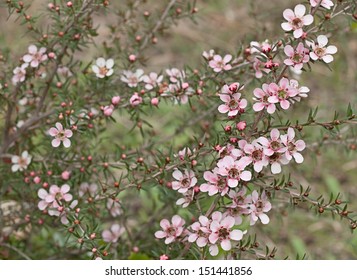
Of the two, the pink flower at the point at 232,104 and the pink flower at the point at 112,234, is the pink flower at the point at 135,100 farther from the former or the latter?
the pink flower at the point at 112,234

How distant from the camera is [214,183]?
2586 mm

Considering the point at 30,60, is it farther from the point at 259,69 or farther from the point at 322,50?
the point at 322,50

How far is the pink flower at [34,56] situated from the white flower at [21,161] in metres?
0.52

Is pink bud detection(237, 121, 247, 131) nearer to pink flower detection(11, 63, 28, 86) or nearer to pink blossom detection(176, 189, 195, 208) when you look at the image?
pink blossom detection(176, 189, 195, 208)

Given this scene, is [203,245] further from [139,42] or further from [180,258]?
[139,42]

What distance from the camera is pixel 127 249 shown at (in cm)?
355

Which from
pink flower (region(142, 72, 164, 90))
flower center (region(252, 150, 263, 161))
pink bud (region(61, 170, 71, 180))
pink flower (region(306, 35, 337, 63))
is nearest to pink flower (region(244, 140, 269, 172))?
flower center (region(252, 150, 263, 161))

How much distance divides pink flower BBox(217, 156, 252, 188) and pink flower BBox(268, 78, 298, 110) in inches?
11.5

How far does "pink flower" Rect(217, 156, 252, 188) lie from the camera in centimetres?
249

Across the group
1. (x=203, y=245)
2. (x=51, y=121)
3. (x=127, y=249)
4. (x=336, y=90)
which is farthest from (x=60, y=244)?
(x=336, y=90)

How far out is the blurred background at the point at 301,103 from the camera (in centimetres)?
394

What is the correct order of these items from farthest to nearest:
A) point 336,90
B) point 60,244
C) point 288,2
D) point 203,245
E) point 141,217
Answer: point 288,2, point 336,90, point 141,217, point 60,244, point 203,245

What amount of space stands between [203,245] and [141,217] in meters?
2.15

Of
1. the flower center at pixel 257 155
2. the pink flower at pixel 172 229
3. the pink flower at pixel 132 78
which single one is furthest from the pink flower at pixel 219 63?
the pink flower at pixel 172 229
